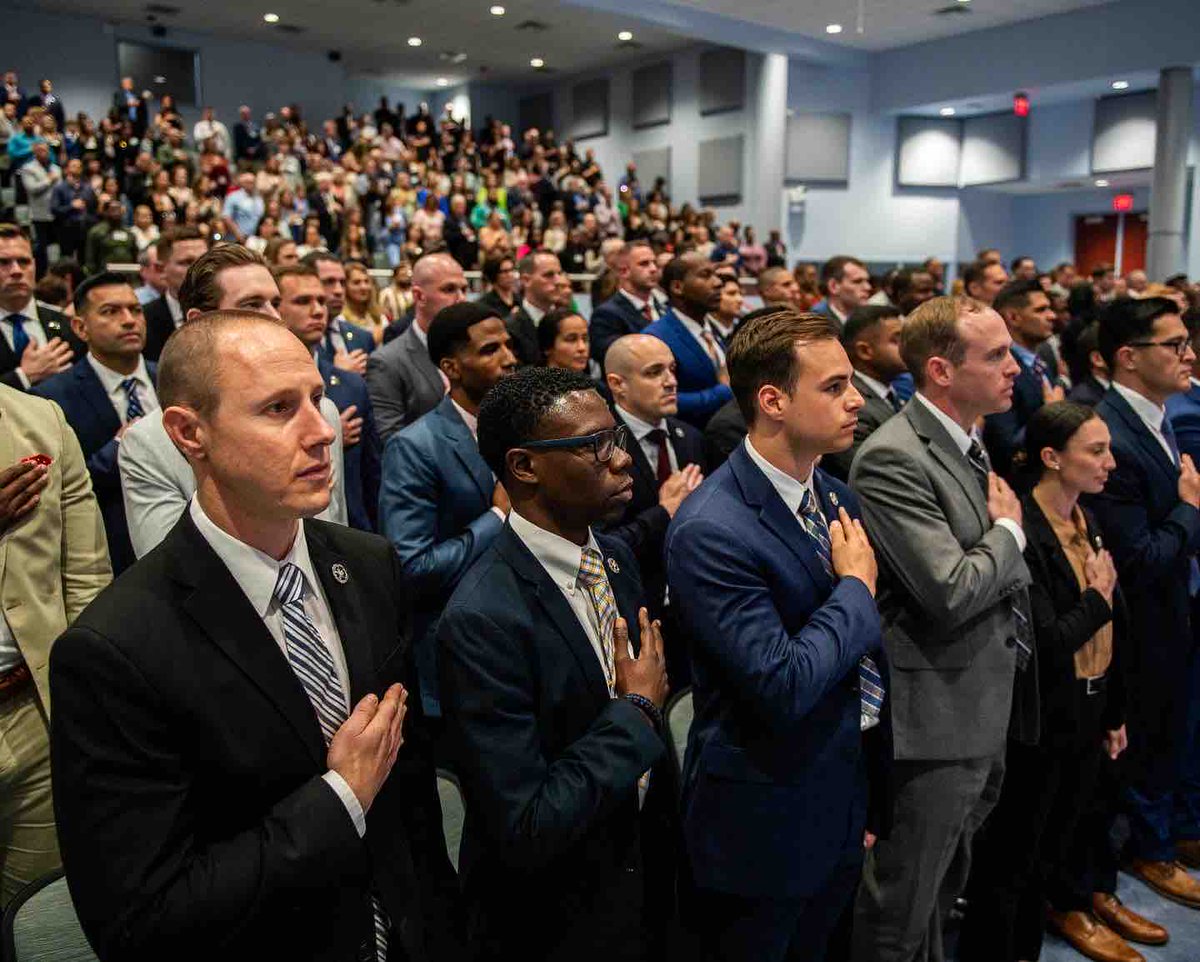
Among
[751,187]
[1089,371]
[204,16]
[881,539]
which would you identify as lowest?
[881,539]

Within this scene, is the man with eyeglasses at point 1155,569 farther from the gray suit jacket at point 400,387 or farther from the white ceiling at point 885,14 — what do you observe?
the white ceiling at point 885,14

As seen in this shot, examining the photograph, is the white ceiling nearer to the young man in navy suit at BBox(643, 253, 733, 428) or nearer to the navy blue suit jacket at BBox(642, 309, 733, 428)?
the young man in navy suit at BBox(643, 253, 733, 428)

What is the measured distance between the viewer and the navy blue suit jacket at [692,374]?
428 centimetres

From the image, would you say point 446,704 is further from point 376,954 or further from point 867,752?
point 867,752

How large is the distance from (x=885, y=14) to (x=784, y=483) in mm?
15748

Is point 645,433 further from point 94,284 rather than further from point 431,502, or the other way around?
point 94,284

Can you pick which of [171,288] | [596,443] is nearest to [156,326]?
[171,288]

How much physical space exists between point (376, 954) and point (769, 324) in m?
1.45

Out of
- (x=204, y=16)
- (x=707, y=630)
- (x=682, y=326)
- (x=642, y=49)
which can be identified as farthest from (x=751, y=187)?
(x=707, y=630)

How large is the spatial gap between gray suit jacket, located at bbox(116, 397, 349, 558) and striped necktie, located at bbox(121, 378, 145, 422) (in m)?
0.87

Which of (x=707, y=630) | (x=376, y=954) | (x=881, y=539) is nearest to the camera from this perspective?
(x=376, y=954)

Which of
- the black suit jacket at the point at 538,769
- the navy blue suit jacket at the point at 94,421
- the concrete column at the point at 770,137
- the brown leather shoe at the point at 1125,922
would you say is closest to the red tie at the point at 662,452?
the black suit jacket at the point at 538,769

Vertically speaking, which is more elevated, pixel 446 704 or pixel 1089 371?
pixel 1089 371

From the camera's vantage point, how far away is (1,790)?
2.02 metres
